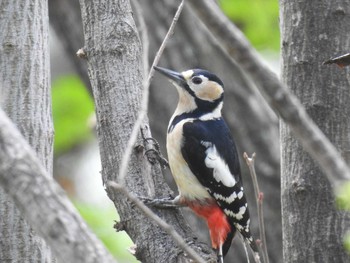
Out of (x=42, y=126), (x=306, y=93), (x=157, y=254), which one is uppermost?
(x=306, y=93)

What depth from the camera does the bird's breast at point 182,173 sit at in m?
4.34

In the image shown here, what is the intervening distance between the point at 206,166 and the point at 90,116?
8.34ft

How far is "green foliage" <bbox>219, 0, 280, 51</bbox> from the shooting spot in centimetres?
652

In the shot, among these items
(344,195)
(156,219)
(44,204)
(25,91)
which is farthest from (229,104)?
(44,204)

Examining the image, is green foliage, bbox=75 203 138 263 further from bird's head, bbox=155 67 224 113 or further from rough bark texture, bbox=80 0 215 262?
rough bark texture, bbox=80 0 215 262

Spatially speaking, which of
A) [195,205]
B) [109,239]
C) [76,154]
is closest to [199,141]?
[195,205]

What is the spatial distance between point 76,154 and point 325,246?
17.2 ft

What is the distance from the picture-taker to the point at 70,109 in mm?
6949

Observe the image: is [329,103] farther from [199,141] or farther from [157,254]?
[199,141]

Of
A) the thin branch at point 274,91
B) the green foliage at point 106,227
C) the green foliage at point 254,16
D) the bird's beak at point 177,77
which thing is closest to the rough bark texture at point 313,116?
the bird's beak at point 177,77

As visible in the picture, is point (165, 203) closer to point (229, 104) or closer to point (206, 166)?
point (206, 166)

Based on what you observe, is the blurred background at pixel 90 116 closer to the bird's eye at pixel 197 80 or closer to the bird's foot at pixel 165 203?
the bird's eye at pixel 197 80

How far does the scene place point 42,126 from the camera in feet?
10.6

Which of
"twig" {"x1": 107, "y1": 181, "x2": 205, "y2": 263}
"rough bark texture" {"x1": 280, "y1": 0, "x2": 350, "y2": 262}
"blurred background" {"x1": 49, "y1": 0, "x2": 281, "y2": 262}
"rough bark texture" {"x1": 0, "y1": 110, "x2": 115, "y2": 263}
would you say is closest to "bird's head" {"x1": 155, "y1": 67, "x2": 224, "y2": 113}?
"blurred background" {"x1": 49, "y1": 0, "x2": 281, "y2": 262}
